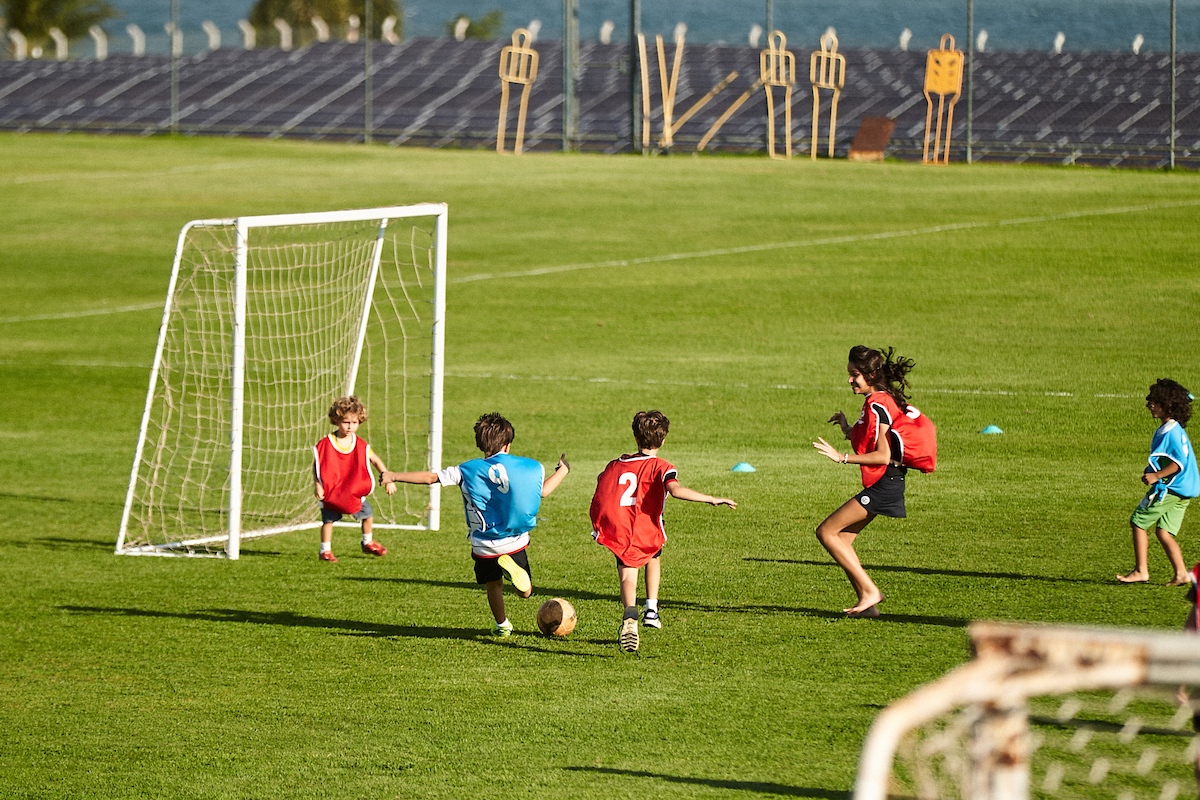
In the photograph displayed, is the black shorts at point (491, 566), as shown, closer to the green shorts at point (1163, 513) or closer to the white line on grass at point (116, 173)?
the green shorts at point (1163, 513)

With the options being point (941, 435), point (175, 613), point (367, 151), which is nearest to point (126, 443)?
point (175, 613)

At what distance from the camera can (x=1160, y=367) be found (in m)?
19.5

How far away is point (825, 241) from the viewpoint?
27953mm

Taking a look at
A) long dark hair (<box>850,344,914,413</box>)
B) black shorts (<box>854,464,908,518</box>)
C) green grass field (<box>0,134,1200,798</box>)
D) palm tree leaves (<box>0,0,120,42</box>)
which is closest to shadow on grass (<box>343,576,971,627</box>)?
green grass field (<box>0,134,1200,798</box>)

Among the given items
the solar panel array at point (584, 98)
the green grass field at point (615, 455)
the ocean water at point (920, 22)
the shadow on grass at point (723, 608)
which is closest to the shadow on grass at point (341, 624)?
the green grass field at point (615, 455)

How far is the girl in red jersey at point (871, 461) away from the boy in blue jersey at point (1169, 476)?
5.01 ft

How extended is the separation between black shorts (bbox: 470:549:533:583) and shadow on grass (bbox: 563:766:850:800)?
6.54 feet

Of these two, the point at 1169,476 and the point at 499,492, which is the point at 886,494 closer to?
the point at 1169,476

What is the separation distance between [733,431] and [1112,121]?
21175 millimetres

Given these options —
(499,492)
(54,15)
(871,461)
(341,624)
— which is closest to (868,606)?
(871,461)

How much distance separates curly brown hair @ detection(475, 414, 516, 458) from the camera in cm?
856

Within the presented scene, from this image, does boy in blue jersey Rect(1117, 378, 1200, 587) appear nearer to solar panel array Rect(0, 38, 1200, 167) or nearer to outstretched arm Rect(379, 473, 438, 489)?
outstretched arm Rect(379, 473, 438, 489)

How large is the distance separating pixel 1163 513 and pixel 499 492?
156 inches

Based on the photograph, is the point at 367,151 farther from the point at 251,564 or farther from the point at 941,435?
the point at 251,564
